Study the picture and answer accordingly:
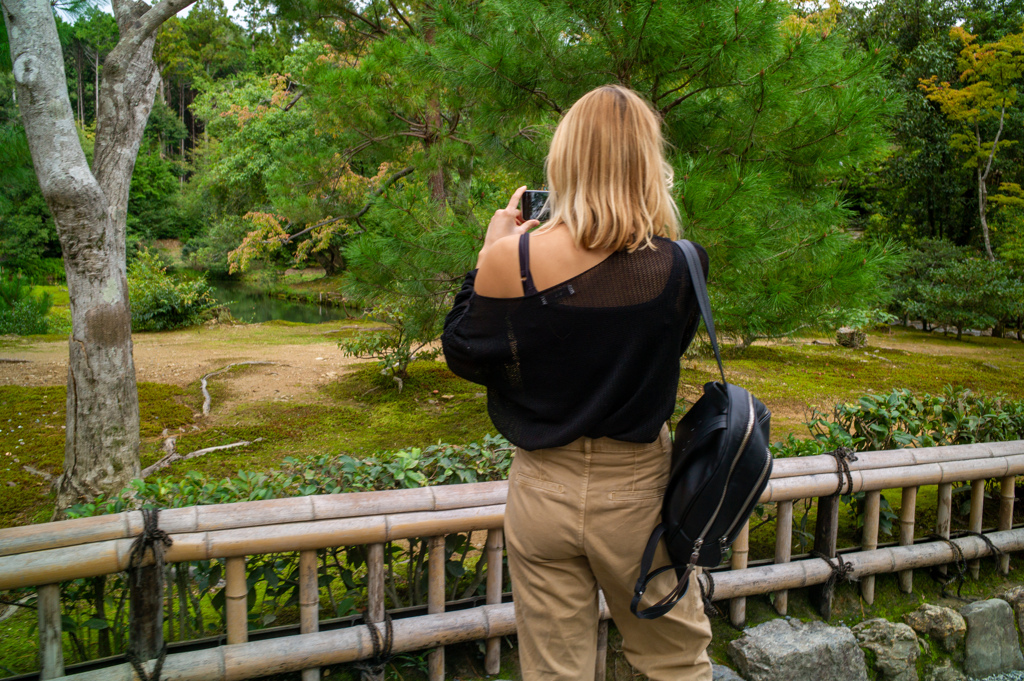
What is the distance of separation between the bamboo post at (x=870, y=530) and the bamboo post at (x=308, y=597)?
1958mm

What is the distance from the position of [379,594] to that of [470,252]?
210cm

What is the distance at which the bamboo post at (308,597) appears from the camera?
1727 mm

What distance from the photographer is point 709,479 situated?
1172 mm

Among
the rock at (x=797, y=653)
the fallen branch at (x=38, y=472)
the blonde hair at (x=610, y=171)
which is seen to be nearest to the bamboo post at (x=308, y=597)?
the blonde hair at (x=610, y=171)

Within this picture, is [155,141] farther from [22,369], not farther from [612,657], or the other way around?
[612,657]

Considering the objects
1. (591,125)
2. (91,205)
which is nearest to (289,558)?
(591,125)

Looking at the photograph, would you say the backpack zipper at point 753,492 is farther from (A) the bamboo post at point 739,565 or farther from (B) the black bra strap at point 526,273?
Result: (A) the bamboo post at point 739,565

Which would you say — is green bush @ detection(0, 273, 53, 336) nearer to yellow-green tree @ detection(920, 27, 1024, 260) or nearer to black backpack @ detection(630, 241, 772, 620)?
black backpack @ detection(630, 241, 772, 620)

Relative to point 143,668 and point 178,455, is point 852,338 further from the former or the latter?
point 143,668

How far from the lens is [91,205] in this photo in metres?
3.34

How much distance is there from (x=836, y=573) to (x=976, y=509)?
82 centimetres

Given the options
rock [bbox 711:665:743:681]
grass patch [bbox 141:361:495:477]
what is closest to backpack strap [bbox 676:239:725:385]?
rock [bbox 711:665:743:681]

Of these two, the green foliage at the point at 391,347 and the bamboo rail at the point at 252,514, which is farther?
the green foliage at the point at 391,347

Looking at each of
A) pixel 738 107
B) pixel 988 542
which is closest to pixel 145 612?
pixel 988 542
